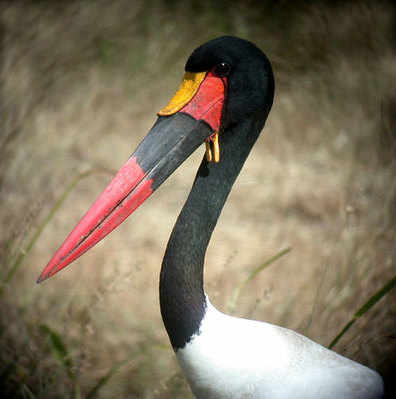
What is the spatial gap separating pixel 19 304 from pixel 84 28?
1.38 m

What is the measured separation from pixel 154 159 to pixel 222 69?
0.26 meters

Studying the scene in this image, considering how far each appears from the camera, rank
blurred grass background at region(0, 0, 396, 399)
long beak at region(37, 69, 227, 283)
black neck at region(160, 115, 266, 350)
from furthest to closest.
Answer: blurred grass background at region(0, 0, 396, 399) → black neck at region(160, 115, 266, 350) → long beak at region(37, 69, 227, 283)

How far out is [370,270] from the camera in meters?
2.40

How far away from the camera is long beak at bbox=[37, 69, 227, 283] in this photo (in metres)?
1.12

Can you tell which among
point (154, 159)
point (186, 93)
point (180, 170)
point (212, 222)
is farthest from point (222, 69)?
point (180, 170)

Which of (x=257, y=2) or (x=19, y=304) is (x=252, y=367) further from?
(x=257, y=2)

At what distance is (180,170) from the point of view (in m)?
3.28

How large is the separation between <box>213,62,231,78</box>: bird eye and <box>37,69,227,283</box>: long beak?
0.04 feet

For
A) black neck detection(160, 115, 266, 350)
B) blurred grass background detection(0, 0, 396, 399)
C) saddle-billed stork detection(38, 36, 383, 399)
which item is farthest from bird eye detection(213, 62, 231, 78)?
blurred grass background detection(0, 0, 396, 399)

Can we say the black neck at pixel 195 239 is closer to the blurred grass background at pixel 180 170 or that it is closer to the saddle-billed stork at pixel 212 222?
the saddle-billed stork at pixel 212 222

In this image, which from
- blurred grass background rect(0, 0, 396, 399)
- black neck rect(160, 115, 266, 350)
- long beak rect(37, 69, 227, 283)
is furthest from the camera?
blurred grass background rect(0, 0, 396, 399)

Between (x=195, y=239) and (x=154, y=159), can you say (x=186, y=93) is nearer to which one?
(x=154, y=159)

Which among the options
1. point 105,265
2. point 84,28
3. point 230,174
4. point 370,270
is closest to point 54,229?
point 105,265

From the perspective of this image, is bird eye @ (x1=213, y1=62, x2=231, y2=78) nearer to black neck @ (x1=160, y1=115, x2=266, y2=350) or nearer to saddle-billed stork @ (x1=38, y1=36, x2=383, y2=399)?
saddle-billed stork @ (x1=38, y1=36, x2=383, y2=399)
